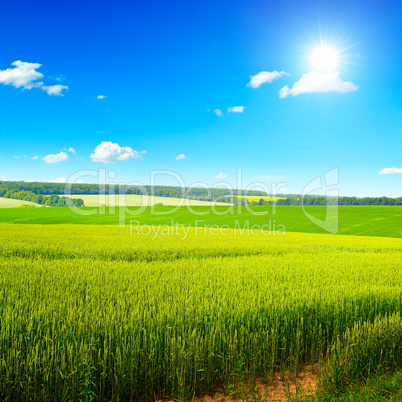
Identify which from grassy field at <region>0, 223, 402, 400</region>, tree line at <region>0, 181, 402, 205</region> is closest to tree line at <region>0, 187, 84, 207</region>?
tree line at <region>0, 181, 402, 205</region>

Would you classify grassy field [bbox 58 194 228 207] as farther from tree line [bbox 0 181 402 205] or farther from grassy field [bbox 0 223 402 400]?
grassy field [bbox 0 223 402 400]

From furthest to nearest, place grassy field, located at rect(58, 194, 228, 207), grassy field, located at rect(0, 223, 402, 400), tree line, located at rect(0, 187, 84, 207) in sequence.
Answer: tree line, located at rect(0, 187, 84, 207) < grassy field, located at rect(58, 194, 228, 207) < grassy field, located at rect(0, 223, 402, 400)

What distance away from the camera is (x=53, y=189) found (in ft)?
404

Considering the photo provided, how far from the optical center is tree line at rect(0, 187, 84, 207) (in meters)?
95.9

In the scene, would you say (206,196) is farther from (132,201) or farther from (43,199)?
(43,199)

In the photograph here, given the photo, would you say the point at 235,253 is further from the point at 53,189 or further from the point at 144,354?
the point at 53,189

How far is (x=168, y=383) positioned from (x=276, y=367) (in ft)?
6.47

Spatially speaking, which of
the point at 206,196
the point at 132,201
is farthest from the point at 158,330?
the point at 132,201

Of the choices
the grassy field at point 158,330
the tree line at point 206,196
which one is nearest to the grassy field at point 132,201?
the tree line at point 206,196

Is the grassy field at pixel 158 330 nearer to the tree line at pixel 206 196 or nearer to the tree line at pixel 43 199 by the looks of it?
the tree line at pixel 206 196

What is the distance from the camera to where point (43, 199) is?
351 feet

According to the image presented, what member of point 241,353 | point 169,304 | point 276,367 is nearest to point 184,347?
point 241,353

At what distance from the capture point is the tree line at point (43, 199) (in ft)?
315

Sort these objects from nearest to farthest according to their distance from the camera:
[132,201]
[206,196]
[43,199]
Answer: [206,196]
[132,201]
[43,199]
